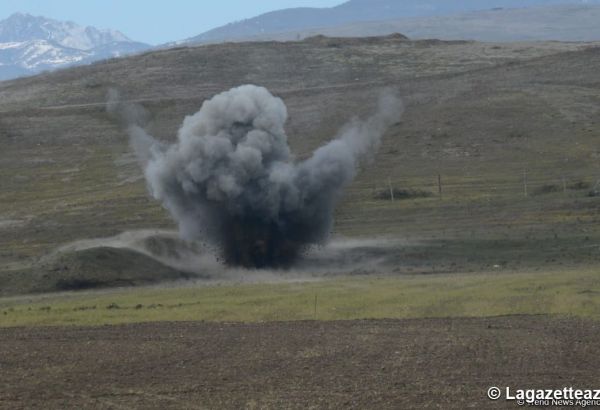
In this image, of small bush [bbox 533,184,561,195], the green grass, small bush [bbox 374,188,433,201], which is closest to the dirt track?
the green grass

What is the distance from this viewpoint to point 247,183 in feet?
205

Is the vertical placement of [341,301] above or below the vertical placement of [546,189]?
above

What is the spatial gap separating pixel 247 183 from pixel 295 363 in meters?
28.1

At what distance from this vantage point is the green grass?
44375mm

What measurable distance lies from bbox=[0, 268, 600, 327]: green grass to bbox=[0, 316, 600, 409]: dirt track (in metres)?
2.00

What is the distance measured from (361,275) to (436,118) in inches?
2262

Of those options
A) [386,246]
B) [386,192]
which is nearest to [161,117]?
[386,192]

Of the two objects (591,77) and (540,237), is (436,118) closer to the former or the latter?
(591,77)

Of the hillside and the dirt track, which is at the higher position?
the dirt track

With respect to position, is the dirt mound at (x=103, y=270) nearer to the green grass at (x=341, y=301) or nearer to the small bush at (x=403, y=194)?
the green grass at (x=341, y=301)

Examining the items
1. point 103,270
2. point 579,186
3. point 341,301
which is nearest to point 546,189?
point 579,186

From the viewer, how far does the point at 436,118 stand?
113 m

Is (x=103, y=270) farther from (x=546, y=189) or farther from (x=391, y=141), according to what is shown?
(x=391, y=141)

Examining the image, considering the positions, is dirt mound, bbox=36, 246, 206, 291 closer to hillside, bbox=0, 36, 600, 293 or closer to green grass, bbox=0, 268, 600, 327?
hillside, bbox=0, 36, 600, 293
